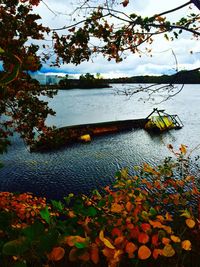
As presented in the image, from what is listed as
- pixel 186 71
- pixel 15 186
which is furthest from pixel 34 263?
pixel 15 186

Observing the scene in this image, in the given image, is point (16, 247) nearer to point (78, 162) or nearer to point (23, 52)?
point (23, 52)

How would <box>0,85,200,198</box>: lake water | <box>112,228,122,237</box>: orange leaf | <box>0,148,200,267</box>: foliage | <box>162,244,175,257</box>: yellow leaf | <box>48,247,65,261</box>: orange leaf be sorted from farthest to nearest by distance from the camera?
<box>0,85,200,198</box>: lake water, <box>112,228,122,237</box>: orange leaf, <box>162,244,175,257</box>: yellow leaf, <box>48,247,65,261</box>: orange leaf, <box>0,148,200,267</box>: foliage

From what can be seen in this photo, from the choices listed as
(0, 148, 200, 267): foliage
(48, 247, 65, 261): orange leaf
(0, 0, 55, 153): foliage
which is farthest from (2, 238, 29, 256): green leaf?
(0, 0, 55, 153): foliage

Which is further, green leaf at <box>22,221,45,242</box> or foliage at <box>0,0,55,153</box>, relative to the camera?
foliage at <box>0,0,55,153</box>

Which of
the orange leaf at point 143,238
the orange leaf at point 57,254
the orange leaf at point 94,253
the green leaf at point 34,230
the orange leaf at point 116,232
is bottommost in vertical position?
the orange leaf at point 116,232

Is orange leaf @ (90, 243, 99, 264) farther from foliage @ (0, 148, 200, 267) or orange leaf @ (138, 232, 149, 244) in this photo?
orange leaf @ (138, 232, 149, 244)

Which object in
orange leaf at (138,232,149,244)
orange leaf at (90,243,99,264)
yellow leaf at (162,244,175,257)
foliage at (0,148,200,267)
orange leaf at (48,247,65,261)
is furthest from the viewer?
orange leaf at (138,232,149,244)

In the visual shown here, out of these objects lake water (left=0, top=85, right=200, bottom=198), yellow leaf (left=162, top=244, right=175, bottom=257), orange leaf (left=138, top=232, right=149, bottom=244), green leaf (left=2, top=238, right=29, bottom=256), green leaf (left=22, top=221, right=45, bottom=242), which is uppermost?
green leaf (left=22, top=221, right=45, bottom=242)

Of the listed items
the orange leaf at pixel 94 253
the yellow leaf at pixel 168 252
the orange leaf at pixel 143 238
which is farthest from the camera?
the orange leaf at pixel 143 238

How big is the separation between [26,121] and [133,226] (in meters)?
6.69

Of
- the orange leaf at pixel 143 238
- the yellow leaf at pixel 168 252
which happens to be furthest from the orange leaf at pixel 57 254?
the orange leaf at pixel 143 238

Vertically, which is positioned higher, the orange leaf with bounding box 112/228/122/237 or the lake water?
the orange leaf with bounding box 112/228/122/237

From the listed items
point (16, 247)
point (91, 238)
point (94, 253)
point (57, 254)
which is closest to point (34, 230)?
point (16, 247)

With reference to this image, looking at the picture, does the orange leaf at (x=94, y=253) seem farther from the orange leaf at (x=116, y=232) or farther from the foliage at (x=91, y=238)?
the orange leaf at (x=116, y=232)
